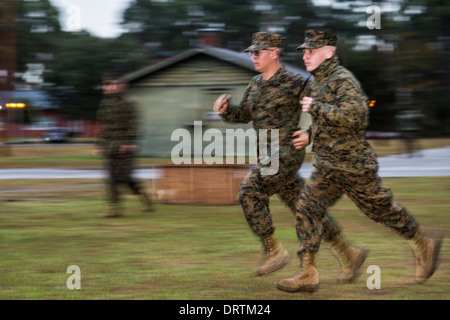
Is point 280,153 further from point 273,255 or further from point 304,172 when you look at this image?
point 304,172

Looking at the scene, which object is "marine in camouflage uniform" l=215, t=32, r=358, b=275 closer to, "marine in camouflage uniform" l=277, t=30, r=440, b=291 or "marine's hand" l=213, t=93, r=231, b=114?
"marine's hand" l=213, t=93, r=231, b=114

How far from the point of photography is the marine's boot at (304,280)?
5.75m

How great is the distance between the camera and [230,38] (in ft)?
234

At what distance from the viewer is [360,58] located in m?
51.2

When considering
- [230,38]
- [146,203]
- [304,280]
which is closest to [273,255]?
[304,280]

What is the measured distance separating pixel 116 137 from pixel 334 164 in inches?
216

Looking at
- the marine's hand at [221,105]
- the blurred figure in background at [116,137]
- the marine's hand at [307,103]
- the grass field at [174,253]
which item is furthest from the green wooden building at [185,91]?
the marine's hand at [307,103]

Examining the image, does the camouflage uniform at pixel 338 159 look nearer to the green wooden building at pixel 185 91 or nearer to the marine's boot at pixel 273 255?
the marine's boot at pixel 273 255

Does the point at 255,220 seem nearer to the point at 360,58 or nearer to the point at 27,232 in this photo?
the point at 27,232

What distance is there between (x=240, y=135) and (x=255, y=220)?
22901mm

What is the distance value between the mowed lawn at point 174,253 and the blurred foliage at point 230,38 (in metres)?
15.7

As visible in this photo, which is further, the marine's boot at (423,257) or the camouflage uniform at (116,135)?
the camouflage uniform at (116,135)

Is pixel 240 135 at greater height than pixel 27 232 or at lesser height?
lesser

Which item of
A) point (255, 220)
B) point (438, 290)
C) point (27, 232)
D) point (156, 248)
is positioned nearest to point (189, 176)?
point (27, 232)
